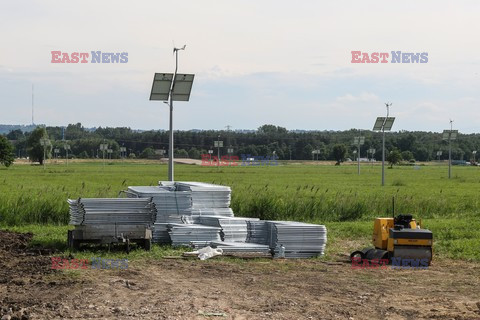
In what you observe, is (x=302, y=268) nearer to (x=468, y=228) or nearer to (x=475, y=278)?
A: (x=475, y=278)

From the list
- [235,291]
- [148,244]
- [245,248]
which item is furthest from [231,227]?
[235,291]

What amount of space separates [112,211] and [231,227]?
9.76 feet

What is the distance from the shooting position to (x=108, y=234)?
15359 millimetres

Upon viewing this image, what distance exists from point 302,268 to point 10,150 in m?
80.9

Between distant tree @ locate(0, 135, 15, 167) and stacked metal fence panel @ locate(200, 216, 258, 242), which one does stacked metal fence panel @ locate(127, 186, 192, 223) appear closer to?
stacked metal fence panel @ locate(200, 216, 258, 242)

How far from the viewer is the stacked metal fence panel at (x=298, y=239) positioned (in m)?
15.5

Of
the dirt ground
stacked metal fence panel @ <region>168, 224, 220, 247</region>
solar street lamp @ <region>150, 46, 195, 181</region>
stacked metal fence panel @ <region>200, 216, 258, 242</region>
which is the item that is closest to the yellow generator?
the dirt ground

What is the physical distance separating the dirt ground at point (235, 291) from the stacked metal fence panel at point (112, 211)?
48.6 inches

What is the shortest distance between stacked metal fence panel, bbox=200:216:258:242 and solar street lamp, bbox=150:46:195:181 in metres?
5.33

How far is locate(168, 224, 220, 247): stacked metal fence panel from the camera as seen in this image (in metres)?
16.1

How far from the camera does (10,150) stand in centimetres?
8838

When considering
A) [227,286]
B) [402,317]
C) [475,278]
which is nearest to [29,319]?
[227,286]

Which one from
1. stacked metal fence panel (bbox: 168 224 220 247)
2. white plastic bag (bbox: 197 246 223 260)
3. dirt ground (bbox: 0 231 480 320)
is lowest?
dirt ground (bbox: 0 231 480 320)

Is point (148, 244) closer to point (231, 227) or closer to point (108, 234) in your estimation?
point (108, 234)
